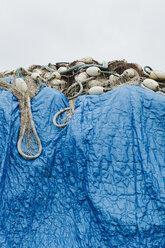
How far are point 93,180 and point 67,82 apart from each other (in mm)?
2256

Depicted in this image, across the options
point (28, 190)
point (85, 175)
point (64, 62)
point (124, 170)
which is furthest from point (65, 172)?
point (64, 62)

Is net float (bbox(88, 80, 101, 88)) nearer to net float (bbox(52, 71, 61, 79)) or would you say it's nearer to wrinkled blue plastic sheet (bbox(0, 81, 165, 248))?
net float (bbox(52, 71, 61, 79))

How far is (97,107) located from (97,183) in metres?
0.89

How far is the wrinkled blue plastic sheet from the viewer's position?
6.52 ft

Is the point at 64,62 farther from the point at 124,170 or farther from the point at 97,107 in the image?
the point at 124,170

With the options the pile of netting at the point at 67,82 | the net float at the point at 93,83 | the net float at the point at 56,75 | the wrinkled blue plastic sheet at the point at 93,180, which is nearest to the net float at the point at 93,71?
the pile of netting at the point at 67,82

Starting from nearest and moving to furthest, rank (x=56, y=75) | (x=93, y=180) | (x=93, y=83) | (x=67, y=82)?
(x=93, y=180)
(x=93, y=83)
(x=56, y=75)
(x=67, y=82)

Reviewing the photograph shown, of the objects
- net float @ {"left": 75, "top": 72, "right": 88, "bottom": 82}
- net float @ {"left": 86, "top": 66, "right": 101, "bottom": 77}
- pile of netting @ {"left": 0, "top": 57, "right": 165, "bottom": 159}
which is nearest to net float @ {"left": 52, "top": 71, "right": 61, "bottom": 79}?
pile of netting @ {"left": 0, "top": 57, "right": 165, "bottom": 159}

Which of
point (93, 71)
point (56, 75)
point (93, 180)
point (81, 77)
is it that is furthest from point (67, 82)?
point (93, 180)

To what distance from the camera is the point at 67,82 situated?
3.98 metres

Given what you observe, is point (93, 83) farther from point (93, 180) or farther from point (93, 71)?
point (93, 180)

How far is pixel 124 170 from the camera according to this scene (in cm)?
215

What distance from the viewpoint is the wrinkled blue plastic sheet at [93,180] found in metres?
1.99

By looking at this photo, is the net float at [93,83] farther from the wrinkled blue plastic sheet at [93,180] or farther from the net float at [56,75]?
the wrinkled blue plastic sheet at [93,180]
